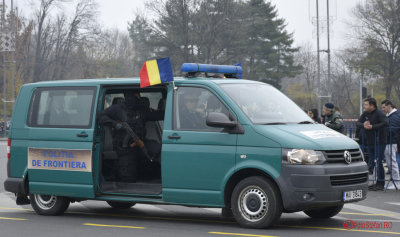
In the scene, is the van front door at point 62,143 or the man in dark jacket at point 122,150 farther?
the man in dark jacket at point 122,150

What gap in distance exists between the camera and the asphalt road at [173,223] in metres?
8.62

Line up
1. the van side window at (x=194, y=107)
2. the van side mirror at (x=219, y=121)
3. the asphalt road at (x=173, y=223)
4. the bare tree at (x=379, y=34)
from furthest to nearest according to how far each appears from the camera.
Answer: the bare tree at (x=379, y=34) → the van side window at (x=194, y=107) → the van side mirror at (x=219, y=121) → the asphalt road at (x=173, y=223)

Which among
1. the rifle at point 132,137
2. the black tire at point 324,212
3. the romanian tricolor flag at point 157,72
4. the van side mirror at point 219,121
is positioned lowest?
the black tire at point 324,212

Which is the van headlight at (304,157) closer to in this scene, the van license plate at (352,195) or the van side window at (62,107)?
the van license plate at (352,195)

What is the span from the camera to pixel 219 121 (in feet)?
28.7

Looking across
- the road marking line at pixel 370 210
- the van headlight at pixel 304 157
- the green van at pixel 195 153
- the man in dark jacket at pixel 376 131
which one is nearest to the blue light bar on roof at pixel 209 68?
the green van at pixel 195 153

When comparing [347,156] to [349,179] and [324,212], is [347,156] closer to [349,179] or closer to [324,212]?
[349,179]

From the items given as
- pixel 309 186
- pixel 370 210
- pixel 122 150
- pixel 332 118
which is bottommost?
pixel 370 210

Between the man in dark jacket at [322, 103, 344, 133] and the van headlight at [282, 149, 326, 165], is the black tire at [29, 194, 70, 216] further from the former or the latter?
the man in dark jacket at [322, 103, 344, 133]

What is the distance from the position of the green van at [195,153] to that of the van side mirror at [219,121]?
15 millimetres

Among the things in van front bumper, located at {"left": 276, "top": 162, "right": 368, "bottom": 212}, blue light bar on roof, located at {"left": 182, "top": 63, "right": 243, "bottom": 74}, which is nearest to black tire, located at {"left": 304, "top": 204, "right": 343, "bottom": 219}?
van front bumper, located at {"left": 276, "top": 162, "right": 368, "bottom": 212}

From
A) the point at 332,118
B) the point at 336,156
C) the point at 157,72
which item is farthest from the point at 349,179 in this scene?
the point at 332,118

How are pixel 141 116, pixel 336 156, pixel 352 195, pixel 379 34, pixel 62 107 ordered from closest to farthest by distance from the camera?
pixel 336 156
pixel 352 195
pixel 62 107
pixel 141 116
pixel 379 34

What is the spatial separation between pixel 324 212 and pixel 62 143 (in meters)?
3.97
